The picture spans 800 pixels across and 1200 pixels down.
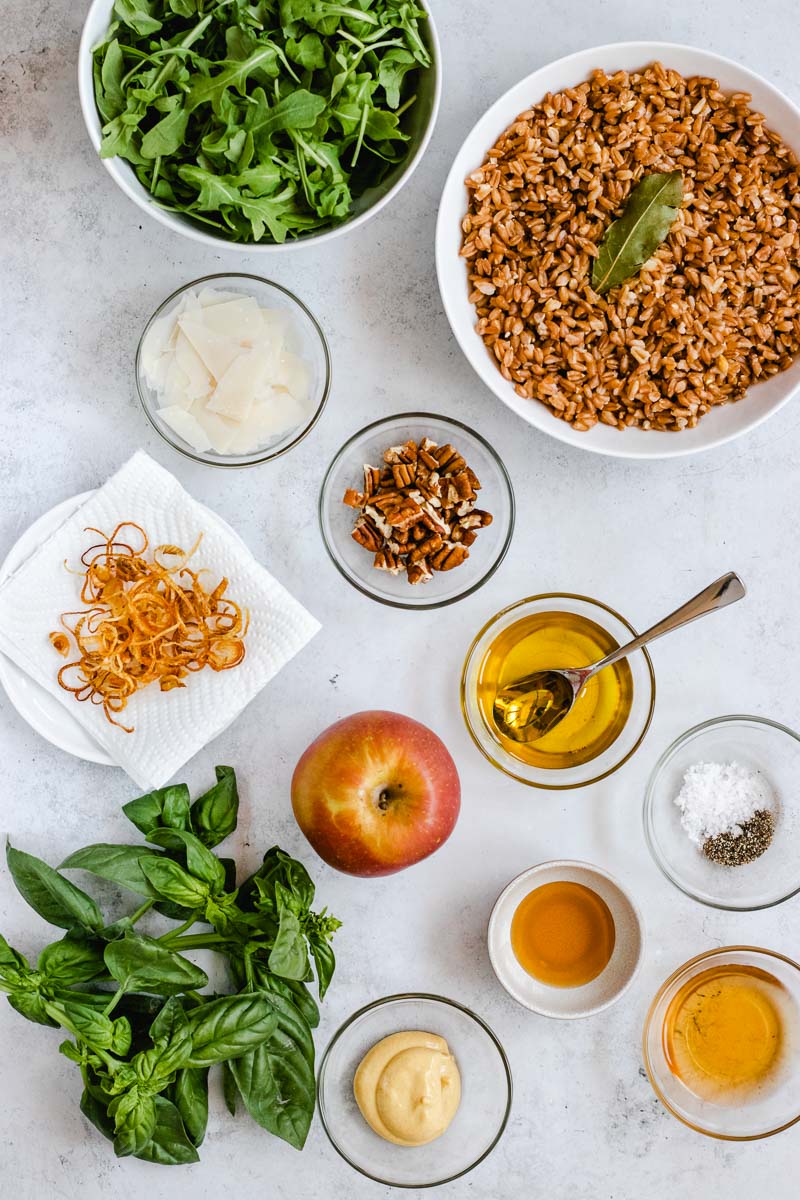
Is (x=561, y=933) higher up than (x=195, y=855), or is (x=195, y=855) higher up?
(x=195, y=855)

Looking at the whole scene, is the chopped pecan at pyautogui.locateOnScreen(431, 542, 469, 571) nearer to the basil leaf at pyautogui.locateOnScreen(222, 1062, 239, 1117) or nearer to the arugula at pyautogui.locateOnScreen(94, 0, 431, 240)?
the arugula at pyautogui.locateOnScreen(94, 0, 431, 240)

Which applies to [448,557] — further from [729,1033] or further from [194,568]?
[729,1033]

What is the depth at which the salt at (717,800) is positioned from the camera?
4.74 ft

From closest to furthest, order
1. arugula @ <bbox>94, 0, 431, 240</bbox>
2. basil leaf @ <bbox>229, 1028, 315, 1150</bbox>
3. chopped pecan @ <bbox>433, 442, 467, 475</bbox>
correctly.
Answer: arugula @ <bbox>94, 0, 431, 240</bbox> → basil leaf @ <bbox>229, 1028, 315, 1150</bbox> → chopped pecan @ <bbox>433, 442, 467, 475</bbox>

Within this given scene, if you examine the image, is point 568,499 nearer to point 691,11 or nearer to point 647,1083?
point 691,11

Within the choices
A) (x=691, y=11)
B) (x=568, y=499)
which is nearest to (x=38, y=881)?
(x=568, y=499)

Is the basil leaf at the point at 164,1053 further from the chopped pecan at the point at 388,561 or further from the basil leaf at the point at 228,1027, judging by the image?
the chopped pecan at the point at 388,561

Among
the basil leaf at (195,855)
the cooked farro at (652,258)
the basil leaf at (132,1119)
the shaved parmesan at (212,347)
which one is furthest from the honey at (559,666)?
the basil leaf at (132,1119)

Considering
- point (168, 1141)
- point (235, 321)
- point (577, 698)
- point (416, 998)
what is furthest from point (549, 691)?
point (168, 1141)

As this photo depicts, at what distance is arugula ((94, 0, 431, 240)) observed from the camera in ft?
3.91

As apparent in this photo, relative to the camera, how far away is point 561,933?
1461mm

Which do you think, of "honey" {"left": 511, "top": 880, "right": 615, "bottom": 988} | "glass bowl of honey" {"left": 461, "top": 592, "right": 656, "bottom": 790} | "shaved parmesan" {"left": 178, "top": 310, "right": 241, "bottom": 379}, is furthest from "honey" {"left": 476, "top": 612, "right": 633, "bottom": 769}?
"shaved parmesan" {"left": 178, "top": 310, "right": 241, "bottom": 379}

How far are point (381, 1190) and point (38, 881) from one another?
71cm

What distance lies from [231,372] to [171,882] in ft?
2.31
